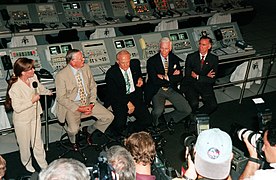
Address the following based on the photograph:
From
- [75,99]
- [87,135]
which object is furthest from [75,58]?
[87,135]

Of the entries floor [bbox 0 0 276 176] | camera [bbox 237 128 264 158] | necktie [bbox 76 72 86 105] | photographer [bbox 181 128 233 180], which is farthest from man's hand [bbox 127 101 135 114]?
photographer [bbox 181 128 233 180]

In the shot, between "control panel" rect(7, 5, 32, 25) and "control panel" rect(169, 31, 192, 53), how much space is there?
286 centimetres

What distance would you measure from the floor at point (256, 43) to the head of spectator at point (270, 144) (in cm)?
308

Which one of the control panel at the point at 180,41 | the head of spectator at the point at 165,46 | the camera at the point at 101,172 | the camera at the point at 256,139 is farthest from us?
the control panel at the point at 180,41

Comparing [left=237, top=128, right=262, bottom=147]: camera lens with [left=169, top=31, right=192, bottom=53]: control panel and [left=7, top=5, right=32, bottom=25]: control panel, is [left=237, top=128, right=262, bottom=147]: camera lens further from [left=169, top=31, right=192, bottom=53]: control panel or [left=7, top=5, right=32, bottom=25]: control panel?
[left=7, top=5, right=32, bottom=25]: control panel

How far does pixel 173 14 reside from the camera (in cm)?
820

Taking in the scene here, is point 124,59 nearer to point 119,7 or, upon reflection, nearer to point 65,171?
point 65,171

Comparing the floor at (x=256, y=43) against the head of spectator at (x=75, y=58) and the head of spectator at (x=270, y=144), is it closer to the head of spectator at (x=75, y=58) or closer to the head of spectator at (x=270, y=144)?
the head of spectator at (x=75, y=58)

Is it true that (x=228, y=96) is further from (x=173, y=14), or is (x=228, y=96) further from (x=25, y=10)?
(x=25, y=10)

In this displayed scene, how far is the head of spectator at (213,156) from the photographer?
2.42m

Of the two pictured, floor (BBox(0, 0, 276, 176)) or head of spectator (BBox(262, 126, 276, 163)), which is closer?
head of spectator (BBox(262, 126, 276, 163))

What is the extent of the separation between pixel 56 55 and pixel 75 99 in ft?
3.92

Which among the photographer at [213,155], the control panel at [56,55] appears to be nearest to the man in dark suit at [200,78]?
the control panel at [56,55]

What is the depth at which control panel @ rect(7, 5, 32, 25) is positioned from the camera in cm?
723
